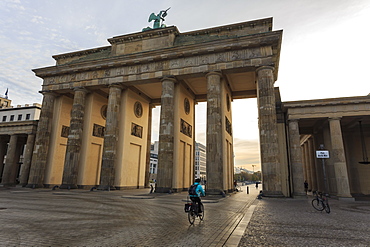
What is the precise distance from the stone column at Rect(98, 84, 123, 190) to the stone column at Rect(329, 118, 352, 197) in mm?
21019

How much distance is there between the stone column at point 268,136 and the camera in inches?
758

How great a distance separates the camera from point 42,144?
92.5 feet

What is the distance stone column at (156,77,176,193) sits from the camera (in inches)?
871

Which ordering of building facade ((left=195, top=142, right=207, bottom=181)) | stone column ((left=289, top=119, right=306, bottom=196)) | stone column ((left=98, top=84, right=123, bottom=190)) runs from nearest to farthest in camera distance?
stone column ((left=289, top=119, right=306, bottom=196)) < stone column ((left=98, top=84, right=123, bottom=190)) < building facade ((left=195, top=142, right=207, bottom=181))

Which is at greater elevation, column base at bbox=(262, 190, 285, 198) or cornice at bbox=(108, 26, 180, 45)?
cornice at bbox=(108, 26, 180, 45)

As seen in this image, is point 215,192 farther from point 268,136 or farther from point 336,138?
point 336,138

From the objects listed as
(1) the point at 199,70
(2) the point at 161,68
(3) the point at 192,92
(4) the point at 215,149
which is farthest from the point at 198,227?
(3) the point at 192,92

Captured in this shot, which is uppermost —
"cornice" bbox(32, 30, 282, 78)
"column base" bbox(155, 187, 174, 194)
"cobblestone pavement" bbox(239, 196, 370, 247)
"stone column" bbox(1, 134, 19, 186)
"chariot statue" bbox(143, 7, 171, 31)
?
"chariot statue" bbox(143, 7, 171, 31)

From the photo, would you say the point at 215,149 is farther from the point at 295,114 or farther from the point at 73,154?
the point at 73,154

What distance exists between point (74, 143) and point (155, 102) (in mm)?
12361

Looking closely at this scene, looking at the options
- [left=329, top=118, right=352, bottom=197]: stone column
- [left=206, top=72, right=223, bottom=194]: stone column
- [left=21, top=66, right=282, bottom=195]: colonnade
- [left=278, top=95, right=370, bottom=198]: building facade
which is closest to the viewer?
[left=329, top=118, right=352, bottom=197]: stone column

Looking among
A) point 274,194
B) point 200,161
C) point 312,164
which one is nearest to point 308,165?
point 312,164

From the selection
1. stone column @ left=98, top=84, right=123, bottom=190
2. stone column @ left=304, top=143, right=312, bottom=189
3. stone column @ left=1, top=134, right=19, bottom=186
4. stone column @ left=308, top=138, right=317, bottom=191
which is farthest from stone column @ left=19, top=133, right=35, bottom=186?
stone column @ left=304, top=143, right=312, bottom=189

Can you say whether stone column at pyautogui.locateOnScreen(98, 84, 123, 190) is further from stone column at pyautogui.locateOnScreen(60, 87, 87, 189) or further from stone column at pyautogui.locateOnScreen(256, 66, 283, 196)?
stone column at pyautogui.locateOnScreen(256, 66, 283, 196)
